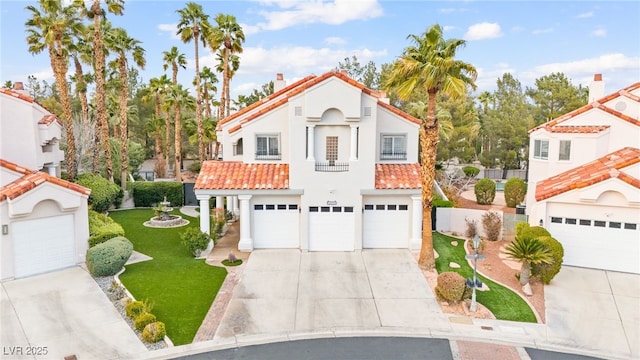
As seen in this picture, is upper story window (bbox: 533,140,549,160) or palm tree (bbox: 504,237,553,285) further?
upper story window (bbox: 533,140,549,160)

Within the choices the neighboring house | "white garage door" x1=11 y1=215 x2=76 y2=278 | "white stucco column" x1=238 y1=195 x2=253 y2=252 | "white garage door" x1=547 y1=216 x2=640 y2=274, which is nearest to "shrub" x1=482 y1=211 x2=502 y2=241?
the neighboring house

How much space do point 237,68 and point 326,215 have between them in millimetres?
23398

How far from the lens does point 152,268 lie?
18.6 meters

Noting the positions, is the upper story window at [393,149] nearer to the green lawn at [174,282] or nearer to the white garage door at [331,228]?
the white garage door at [331,228]

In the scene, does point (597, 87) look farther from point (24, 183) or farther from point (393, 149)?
point (24, 183)

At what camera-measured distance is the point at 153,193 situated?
106 feet

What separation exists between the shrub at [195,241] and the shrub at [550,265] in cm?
1416

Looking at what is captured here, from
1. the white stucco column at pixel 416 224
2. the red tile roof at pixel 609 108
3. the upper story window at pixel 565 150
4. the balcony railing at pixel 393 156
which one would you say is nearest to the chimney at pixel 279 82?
the balcony railing at pixel 393 156

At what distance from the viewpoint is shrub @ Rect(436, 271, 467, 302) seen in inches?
601

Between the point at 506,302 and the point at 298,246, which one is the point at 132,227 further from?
the point at 506,302

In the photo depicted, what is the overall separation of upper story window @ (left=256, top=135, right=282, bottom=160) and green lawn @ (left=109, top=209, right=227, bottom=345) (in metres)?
6.03

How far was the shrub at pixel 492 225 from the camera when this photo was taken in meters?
23.1

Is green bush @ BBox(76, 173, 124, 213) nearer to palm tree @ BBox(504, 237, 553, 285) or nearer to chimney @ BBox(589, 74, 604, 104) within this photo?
palm tree @ BBox(504, 237, 553, 285)

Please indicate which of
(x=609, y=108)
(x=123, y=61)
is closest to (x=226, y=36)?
(x=123, y=61)
